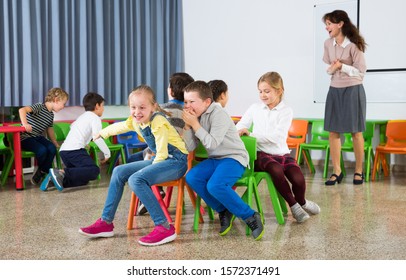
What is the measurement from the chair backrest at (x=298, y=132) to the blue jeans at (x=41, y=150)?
2470 millimetres

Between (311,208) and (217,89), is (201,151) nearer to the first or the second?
(217,89)

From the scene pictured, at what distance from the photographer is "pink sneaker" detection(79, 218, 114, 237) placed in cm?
297

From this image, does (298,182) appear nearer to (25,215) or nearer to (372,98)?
(25,215)

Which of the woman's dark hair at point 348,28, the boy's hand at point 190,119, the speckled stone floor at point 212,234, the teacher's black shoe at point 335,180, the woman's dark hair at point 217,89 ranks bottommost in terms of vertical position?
the teacher's black shoe at point 335,180

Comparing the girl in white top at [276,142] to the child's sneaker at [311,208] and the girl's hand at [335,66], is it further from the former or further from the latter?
the girl's hand at [335,66]

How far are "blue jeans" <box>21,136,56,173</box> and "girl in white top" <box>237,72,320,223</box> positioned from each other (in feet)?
7.23

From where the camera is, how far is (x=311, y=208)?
11.7 ft

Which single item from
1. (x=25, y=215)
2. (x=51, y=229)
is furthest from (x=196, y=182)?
(x=25, y=215)

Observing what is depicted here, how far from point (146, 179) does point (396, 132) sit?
11.0 feet

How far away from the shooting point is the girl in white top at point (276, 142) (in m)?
3.34

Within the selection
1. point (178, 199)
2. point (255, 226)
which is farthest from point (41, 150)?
point (255, 226)

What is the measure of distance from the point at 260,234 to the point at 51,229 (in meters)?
1.23

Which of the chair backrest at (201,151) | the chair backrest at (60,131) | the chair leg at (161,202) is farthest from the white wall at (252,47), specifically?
the chair leg at (161,202)

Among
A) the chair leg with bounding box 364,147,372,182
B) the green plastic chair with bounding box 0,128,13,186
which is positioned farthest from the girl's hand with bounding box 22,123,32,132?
the chair leg with bounding box 364,147,372,182
